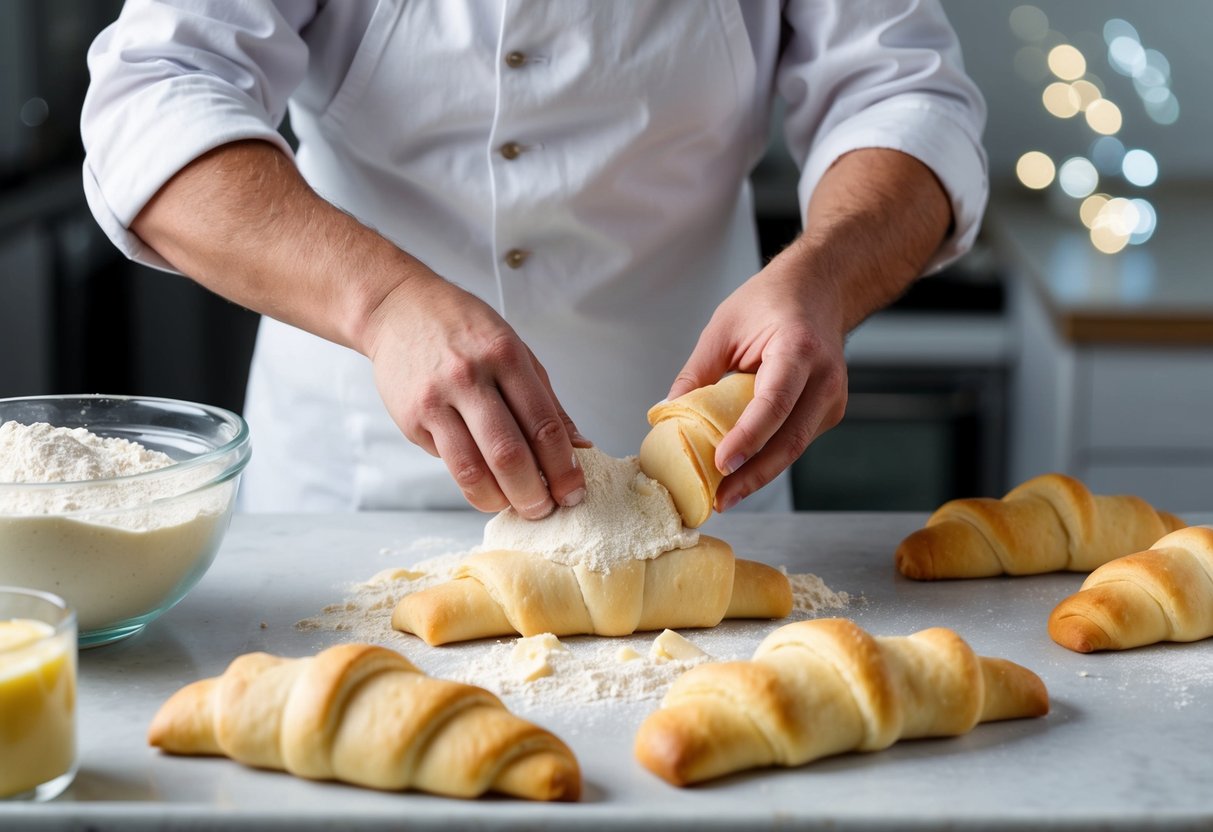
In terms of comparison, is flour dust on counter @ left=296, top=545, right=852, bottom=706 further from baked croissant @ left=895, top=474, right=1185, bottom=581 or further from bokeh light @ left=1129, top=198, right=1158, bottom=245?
bokeh light @ left=1129, top=198, right=1158, bottom=245

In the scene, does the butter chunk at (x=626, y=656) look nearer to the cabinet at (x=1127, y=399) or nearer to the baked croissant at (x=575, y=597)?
the baked croissant at (x=575, y=597)

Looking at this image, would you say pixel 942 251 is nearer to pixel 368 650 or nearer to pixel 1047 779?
pixel 1047 779

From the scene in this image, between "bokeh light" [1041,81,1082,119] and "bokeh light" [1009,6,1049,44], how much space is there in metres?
0.13

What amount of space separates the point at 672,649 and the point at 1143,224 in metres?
2.26

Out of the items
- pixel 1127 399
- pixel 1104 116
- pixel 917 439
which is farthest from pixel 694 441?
pixel 1104 116

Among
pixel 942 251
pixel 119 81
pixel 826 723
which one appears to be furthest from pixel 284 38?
pixel 826 723

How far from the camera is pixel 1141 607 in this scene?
1.05 m

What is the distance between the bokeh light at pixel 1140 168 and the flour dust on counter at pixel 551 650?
2374 mm

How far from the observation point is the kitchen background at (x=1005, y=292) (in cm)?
238

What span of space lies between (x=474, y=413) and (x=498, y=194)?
19.0 inches

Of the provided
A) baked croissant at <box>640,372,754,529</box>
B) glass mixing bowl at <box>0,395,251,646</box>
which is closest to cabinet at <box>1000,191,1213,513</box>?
baked croissant at <box>640,372,754,529</box>

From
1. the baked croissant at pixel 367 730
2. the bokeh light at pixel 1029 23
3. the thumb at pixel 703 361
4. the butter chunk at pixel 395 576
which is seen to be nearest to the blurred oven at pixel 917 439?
the bokeh light at pixel 1029 23

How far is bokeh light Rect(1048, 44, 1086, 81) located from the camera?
10.5ft

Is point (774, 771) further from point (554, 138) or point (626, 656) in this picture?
point (554, 138)
